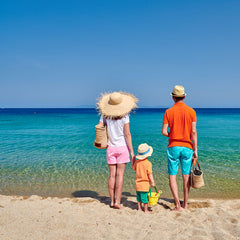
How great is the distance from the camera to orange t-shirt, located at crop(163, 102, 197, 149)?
13.0 feet

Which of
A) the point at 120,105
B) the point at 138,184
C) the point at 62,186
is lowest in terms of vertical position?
the point at 62,186

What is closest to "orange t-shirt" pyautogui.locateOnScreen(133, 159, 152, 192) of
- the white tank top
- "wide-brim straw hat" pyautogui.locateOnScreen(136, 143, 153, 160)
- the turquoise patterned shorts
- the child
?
the child

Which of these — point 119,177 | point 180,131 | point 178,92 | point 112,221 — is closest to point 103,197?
point 119,177

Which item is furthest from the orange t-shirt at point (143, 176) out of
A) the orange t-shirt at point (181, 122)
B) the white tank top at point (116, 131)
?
the orange t-shirt at point (181, 122)

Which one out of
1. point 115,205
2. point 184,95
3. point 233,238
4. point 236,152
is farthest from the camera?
point 236,152

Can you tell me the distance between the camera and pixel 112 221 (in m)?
3.72

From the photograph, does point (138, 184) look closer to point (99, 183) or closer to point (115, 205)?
point (115, 205)

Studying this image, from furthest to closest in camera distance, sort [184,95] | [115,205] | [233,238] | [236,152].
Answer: [236,152], [115,205], [184,95], [233,238]

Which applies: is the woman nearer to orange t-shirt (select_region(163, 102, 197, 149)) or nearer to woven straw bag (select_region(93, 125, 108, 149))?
woven straw bag (select_region(93, 125, 108, 149))

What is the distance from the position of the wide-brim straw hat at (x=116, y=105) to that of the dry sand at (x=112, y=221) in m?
1.79

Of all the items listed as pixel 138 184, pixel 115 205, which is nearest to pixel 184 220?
pixel 138 184

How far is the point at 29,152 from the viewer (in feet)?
33.2

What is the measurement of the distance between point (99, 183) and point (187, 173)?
2.95m

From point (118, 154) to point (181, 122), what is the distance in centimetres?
128
